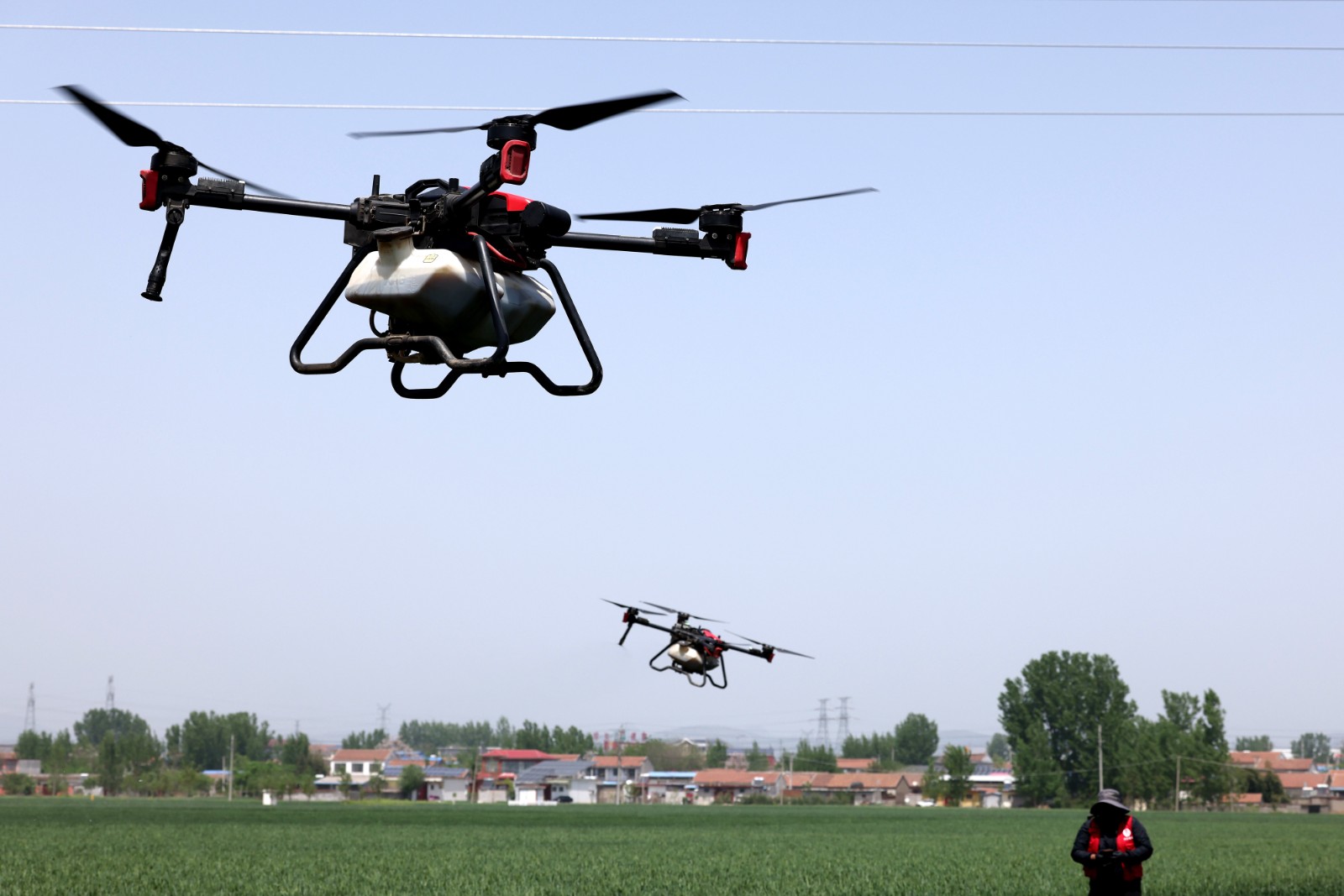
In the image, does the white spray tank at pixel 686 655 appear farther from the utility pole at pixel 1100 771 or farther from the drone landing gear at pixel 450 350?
the utility pole at pixel 1100 771

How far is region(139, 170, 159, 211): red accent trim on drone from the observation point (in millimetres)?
7910

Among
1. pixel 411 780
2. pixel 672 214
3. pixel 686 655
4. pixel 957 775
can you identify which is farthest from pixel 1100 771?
pixel 672 214

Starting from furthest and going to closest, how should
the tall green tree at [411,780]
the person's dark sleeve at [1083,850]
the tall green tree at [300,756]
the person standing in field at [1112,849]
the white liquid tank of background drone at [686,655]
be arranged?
1. the tall green tree at [300,756]
2. the tall green tree at [411,780]
3. the white liquid tank of background drone at [686,655]
4. the person's dark sleeve at [1083,850]
5. the person standing in field at [1112,849]

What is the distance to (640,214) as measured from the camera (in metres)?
8.94

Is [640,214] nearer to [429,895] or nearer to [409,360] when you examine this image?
[409,360]

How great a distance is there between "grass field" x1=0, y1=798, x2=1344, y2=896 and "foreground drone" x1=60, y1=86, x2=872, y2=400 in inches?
819

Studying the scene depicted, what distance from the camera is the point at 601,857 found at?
39031 millimetres

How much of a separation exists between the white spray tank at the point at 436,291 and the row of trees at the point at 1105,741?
126 m

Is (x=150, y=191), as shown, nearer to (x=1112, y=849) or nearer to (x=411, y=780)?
(x=1112, y=849)

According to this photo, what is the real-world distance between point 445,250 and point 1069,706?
466ft

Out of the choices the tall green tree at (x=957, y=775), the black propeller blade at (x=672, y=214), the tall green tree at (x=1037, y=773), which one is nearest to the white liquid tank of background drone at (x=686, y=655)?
the black propeller blade at (x=672, y=214)

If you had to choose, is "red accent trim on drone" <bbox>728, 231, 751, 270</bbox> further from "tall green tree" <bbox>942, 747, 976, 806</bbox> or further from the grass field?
"tall green tree" <bbox>942, 747, 976, 806</bbox>

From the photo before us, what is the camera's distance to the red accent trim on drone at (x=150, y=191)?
311 inches

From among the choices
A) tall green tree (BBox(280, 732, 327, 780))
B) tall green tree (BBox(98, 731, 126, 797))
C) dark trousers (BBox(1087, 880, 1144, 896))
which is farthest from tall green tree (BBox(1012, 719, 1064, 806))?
dark trousers (BBox(1087, 880, 1144, 896))
